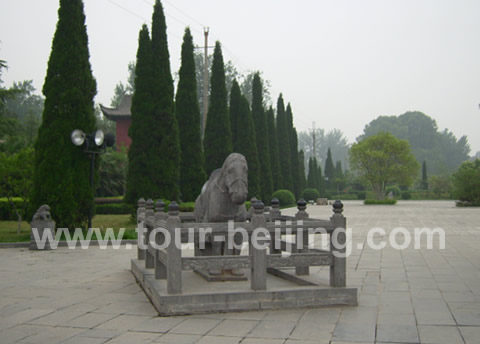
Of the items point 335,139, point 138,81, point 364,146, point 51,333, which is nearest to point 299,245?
point 51,333

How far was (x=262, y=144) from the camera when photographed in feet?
99.0

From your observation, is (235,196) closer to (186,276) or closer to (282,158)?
(186,276)

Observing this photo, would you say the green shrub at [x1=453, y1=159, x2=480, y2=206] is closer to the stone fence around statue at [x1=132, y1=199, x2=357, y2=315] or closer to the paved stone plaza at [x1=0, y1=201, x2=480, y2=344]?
the paved stone plaza at [x1=0, y1=201, x2=480, y2=344]

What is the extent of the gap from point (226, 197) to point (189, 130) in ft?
49.6

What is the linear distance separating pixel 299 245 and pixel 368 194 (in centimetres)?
5104

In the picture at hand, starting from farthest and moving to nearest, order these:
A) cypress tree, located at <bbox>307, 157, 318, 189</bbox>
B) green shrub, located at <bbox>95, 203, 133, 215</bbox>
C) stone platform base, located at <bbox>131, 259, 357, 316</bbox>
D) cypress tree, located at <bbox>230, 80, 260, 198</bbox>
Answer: cypress tree, located at <bbox>307, 157, 318, 189</bbox>, cypress tree, located at <bbox>230, 80, 260, 198</bbox>, green shrub, located at <bbox>95, 203, 133, 215</bbox>, stone platform base, located at <bbox>131, 259, 357, 316</bbox>

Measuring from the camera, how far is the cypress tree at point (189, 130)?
67.8 ft

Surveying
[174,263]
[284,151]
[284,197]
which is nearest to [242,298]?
[174,263]

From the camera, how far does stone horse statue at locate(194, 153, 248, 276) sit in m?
5.82

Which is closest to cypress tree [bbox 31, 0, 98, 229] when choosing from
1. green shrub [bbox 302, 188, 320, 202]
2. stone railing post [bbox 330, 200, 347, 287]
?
stone railing post [bbox 330, 200, 347, 287]

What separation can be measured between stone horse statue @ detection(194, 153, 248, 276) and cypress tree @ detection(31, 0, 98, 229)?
703 cm

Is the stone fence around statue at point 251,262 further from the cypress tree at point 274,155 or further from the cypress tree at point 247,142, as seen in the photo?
the cypress tree at point 274,155

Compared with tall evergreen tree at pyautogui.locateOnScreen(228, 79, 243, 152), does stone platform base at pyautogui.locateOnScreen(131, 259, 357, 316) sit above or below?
below

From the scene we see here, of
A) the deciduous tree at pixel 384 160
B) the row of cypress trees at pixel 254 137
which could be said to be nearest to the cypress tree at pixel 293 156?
the row of cypress trees at pixel 254 137
